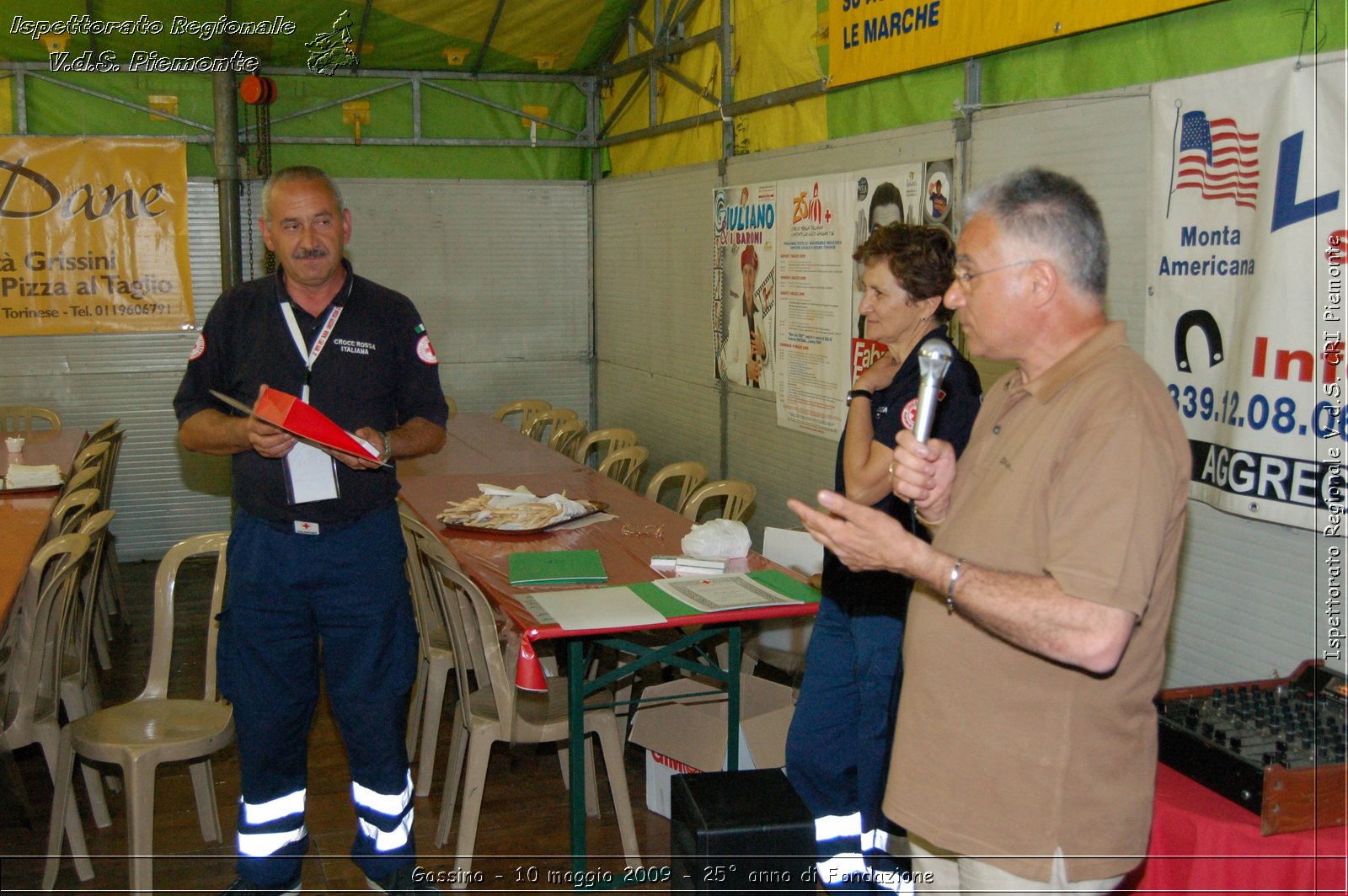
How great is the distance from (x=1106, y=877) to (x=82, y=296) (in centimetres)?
756

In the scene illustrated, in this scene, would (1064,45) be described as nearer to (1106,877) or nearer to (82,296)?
(1106,877)

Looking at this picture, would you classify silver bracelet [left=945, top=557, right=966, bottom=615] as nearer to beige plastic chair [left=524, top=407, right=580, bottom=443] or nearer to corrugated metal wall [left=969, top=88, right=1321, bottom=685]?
corrugated metal wall [left=969, top=88, right=1321, bottom=685]

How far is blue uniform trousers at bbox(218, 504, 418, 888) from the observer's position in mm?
2918

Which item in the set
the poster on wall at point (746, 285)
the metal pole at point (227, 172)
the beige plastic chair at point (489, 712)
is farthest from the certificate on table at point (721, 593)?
the metal pole at point (227, 172)

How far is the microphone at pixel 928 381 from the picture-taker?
1738 millimetres

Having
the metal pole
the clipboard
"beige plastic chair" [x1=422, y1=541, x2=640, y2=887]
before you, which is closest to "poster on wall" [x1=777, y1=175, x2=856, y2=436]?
"beige plastic chair" [x1=422, y1=541, x2=640, y2=887]

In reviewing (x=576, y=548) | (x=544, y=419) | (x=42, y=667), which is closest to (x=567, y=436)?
(x=544, y=419)

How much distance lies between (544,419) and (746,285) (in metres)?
2.25

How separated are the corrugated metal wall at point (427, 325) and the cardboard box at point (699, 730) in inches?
193

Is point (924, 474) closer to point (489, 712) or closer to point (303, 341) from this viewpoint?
point (303, 341)

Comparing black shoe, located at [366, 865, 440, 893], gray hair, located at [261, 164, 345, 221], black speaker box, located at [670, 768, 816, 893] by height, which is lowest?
black shoe, located at [366, 865, 440, 893]

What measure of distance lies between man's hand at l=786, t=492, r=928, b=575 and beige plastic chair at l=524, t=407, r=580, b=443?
550 centimetres

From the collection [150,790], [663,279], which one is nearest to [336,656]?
[150,790]

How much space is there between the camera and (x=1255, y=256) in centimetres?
272
